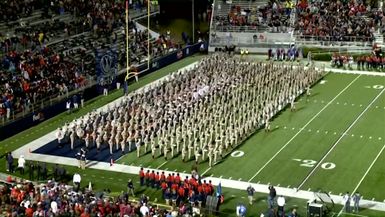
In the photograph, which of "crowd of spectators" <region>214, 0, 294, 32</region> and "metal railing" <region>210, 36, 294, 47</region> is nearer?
"metal railing" <region>210, 36, 294, 47</region>

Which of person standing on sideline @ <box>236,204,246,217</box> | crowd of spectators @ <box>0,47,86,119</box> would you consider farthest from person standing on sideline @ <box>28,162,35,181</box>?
person standing on sideline @ <box>236,204,246,217</box>

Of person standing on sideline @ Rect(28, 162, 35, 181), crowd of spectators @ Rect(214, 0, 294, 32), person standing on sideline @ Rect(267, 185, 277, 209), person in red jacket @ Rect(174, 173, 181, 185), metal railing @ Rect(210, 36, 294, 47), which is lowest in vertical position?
person standing on sideline @ Rect(28, 162, 35, 181)

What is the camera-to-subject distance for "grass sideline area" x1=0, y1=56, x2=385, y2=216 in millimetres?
24453

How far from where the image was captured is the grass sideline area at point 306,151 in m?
24.5

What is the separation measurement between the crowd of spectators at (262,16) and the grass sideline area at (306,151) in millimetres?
13611

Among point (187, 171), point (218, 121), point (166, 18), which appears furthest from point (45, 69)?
point (166, 18)

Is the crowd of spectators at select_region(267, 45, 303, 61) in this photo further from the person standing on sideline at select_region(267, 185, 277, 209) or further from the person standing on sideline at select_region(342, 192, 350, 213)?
the person standing on sideline at select_region(267, 185, 277, 209)

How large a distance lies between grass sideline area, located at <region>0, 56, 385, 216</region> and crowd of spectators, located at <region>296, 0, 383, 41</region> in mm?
11063

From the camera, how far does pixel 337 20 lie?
4822cm

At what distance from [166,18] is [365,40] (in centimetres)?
1407

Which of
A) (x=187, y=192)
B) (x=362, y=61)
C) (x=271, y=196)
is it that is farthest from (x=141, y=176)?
(x=362, y=61)

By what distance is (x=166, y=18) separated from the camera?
175 feet

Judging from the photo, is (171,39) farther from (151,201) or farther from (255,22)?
(151,201)

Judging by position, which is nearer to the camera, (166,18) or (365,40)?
(365,40)
